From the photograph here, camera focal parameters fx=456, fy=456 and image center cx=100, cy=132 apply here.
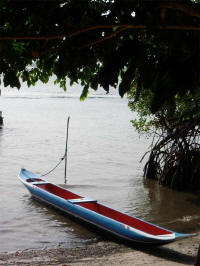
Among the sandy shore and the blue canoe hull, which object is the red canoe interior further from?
the sandy shore

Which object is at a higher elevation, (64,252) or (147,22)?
(147,22)

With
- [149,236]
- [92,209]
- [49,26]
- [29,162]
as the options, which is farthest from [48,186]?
[49,26]

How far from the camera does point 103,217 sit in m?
8.37

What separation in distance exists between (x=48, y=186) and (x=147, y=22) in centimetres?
925

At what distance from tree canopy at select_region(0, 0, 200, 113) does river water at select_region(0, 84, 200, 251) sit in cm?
617

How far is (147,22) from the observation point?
2.45 metres

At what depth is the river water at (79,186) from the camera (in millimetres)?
9273

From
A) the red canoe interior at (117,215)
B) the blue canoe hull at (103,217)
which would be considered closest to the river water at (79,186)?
the blue canoe hull at (103,217)

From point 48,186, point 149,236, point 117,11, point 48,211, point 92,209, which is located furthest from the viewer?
point 48,186

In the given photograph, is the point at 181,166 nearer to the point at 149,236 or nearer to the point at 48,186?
the point at 48,186

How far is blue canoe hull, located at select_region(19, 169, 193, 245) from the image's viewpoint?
7.45m

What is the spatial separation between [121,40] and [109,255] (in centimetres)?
555

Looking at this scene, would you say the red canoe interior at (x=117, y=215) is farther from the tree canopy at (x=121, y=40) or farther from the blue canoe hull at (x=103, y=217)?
the tree canopy at (x=121, y=40)

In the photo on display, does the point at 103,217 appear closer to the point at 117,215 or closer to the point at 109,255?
the point at 117,215
